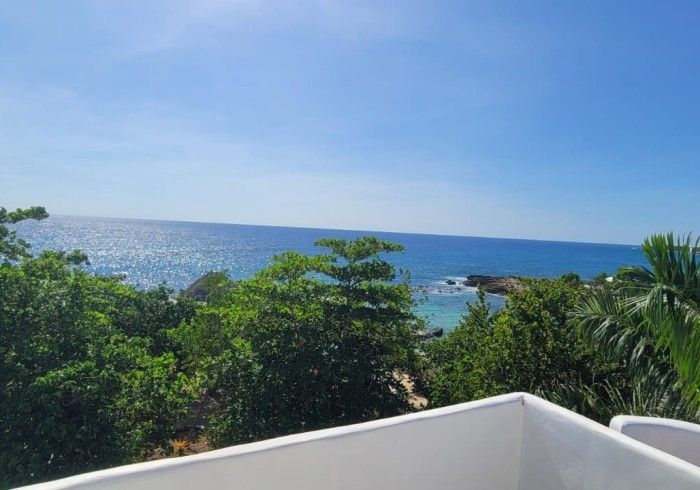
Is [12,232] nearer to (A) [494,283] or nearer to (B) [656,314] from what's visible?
(B) [656,314]

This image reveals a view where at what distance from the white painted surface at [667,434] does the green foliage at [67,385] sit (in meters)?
7.12

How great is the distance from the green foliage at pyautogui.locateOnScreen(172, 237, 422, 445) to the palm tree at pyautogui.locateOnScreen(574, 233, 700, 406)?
391 centimetres

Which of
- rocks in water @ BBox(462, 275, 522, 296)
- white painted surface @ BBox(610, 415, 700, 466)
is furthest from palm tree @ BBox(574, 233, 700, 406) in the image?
rocks in water @ BBox(462, 275, 522, 296)

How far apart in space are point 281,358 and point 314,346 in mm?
650

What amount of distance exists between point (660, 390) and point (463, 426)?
328cm

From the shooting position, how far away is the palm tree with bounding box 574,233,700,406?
359cm

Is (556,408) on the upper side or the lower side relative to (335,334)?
upper

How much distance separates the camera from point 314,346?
842 cm

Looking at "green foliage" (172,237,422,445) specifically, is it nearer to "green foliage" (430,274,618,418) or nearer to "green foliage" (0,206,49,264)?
"green foliage" (430,274,618,418)

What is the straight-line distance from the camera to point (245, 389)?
8.37 metres

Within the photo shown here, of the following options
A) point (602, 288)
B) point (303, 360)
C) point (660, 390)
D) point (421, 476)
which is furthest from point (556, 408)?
point (303, 360)

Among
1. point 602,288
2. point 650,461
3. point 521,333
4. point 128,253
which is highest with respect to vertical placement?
point 602,288

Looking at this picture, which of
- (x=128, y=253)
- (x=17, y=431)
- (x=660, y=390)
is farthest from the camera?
(x=128, y=253)

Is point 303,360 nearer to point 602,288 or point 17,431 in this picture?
point 17,431
